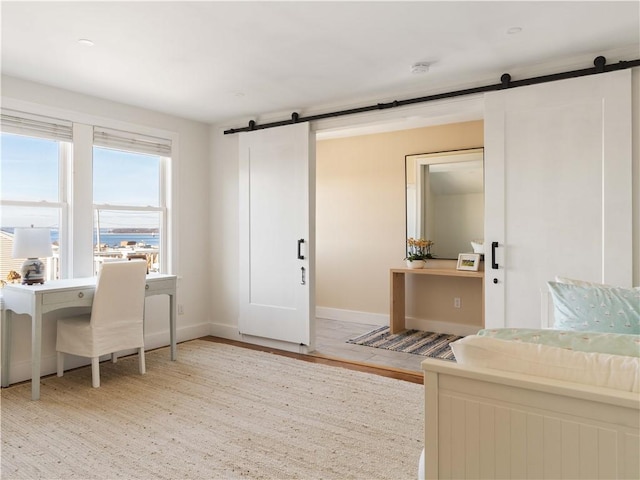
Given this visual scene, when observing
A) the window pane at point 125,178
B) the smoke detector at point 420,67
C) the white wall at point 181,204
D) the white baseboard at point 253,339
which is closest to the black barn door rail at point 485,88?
the smoke detector at point 420,67

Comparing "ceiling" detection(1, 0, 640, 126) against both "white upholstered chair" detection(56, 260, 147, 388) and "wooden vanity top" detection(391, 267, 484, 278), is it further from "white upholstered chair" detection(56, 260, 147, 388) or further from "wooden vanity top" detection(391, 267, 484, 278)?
"wooden vanity top" detection(391, 267, 484, 278)

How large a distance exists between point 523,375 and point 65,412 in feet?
9.51

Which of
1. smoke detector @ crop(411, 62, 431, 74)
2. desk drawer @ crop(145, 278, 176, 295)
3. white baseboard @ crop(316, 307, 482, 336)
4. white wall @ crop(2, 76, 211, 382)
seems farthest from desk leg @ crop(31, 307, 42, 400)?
white baseboard @ crop(316, 307, 482, 336)

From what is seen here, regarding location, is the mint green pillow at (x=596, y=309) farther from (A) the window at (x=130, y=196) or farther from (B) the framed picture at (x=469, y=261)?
(A) the window at (x=130, y=196)

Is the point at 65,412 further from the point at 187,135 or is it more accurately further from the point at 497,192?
the point at 497,192

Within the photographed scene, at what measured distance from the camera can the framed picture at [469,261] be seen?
4770mm

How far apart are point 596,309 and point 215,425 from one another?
2.25 meters

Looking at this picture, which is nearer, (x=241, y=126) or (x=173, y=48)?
(x=173, y=48)

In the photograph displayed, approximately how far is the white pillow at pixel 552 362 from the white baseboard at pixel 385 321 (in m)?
3.69

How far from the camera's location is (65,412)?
2.83 metres

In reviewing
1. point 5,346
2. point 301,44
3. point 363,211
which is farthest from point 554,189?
point 5,346

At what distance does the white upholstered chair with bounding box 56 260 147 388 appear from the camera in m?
3.29

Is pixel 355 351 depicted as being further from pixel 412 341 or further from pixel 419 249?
pixel 419 249

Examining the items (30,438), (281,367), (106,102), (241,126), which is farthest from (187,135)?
(30,438)
